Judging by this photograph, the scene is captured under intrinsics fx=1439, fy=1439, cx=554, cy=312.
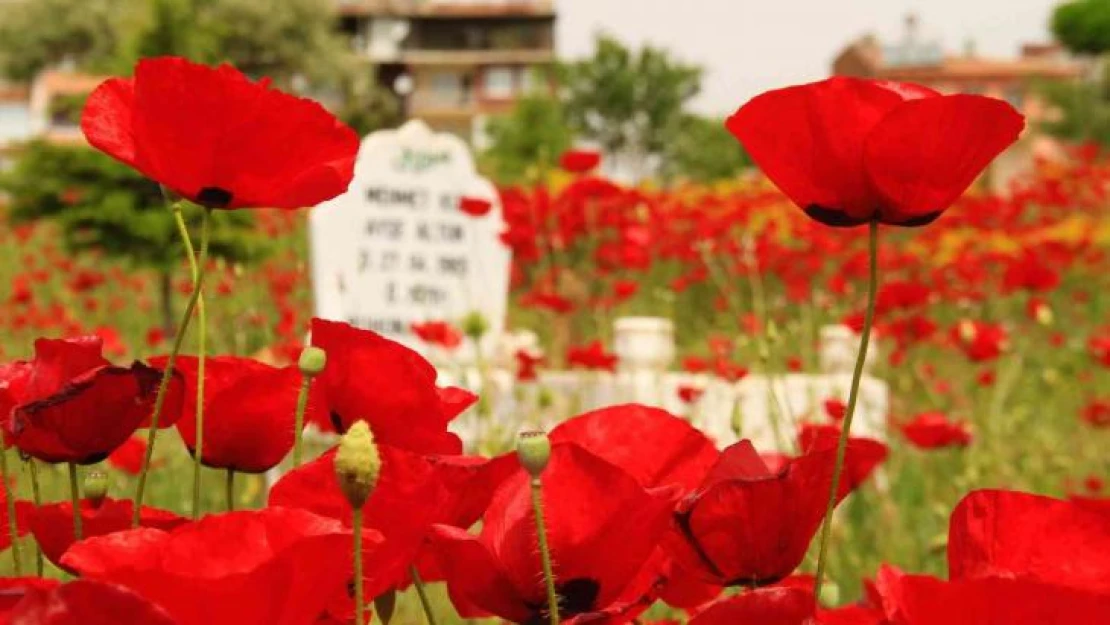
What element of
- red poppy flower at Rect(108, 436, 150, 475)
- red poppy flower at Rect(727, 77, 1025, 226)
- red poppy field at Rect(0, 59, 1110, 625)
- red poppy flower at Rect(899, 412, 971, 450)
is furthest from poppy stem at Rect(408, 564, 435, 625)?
red poppy flower at Rect(899, 412, 971, 450)

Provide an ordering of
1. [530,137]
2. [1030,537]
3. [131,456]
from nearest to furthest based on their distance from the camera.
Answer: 1. [1030,537]
2. [131,456]
3. [530,137]

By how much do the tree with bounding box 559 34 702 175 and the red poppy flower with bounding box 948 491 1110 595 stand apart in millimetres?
27845

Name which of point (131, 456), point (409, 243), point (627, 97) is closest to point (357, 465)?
point (131, 456)

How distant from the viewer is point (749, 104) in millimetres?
630

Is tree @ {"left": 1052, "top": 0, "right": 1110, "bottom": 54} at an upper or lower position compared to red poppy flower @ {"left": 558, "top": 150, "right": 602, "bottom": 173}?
upper

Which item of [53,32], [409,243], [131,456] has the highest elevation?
[53,32]

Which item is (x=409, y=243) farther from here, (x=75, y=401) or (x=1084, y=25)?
(x=1084, y=25)

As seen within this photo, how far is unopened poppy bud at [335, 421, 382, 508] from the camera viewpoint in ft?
1.45

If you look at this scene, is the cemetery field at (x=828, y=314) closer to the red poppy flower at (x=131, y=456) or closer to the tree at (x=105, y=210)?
the red poppy flower at (x=131, y=456)

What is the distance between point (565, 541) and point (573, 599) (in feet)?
0.09

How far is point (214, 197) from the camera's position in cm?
66

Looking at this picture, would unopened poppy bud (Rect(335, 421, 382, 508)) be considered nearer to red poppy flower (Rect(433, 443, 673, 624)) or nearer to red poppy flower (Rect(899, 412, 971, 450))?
red poppy flower (Rect(433, 443, 673, 624))

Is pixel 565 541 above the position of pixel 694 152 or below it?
above

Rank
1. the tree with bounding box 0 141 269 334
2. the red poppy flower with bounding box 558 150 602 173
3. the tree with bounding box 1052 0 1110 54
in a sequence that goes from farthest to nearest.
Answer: the tree with bounding box 1052 0 1110 54, the tree with bounding box 0 141 269 334, the red poppy flower with bounding box 558 150 602 173
